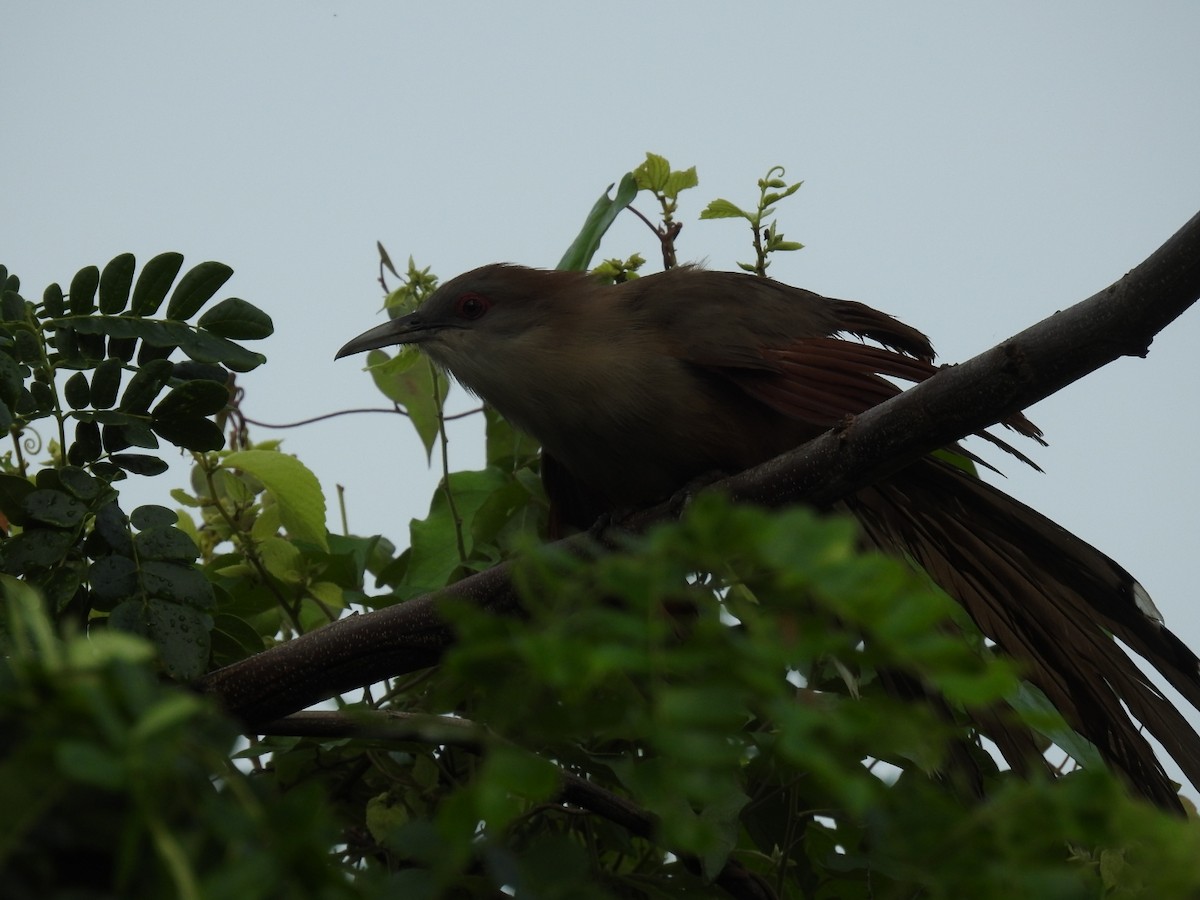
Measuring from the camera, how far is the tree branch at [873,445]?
173 centimetres

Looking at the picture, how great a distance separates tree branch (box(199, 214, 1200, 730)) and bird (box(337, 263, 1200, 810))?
40 centimetres

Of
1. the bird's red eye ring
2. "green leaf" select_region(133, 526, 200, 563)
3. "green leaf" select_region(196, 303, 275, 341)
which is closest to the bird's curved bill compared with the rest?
the bird's red eye ring

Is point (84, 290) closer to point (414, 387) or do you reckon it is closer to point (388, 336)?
point (414, 387)

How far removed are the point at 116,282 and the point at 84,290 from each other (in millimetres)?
53

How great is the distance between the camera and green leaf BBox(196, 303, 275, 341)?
82.6 inches

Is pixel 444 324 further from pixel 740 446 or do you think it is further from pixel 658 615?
pixel 658 615

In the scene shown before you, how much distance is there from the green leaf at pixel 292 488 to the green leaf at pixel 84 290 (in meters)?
0.57

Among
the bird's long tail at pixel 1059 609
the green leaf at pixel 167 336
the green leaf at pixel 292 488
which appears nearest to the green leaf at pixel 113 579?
the green leaf at pixel 167 336

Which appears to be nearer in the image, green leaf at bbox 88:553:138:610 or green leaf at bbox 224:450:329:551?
green leaf at bbox 88:553:138:610

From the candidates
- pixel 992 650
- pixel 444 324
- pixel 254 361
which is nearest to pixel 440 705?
pixel 254 361

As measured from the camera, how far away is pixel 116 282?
6.68 feet

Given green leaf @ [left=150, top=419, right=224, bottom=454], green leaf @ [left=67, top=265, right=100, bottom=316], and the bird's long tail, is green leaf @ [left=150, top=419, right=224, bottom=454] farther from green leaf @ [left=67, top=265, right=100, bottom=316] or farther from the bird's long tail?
the bird's long tail

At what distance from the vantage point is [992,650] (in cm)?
256

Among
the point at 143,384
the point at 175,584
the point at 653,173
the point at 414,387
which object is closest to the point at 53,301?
the point at 143,384
